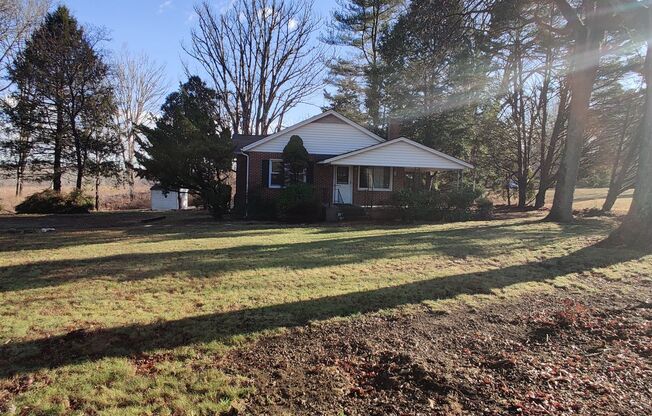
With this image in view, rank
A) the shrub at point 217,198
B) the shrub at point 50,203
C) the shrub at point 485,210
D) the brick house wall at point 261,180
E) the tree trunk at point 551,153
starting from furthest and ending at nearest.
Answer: the tree trunk at point 551,153 → the shrub at point 50,203 → the brick house wall at point 261,180 → the shrub at point 485,210 → the shrub at point 217,198

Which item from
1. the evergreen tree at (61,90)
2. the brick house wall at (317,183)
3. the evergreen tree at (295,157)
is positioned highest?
the evergreen tree at (61,90)

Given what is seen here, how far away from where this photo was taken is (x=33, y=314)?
491 centimetres

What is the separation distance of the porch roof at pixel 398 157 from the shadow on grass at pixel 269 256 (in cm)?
761

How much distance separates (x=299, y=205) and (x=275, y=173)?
376cm

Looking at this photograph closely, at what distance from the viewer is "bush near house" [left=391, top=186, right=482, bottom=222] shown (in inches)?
655

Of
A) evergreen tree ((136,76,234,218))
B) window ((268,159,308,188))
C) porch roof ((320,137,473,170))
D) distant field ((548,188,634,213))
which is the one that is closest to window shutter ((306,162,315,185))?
window ((268,159,308,188))

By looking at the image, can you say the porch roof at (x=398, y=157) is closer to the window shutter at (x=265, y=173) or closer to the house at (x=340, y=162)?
the house at (x=340, y=162)

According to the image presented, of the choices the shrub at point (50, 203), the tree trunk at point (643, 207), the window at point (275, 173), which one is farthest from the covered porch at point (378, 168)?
the shrub at point (50, 203)

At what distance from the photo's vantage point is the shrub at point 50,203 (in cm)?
2247

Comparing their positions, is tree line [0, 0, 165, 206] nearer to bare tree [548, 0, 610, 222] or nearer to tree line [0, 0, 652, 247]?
tree line [0, 0, 652, 247]

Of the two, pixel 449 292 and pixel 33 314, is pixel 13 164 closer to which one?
pixel 33 314

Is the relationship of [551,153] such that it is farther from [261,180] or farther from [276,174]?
[261,180]

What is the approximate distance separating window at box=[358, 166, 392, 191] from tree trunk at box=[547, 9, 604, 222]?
26.3ft

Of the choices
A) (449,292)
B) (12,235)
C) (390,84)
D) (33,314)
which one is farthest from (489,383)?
(390,84)
